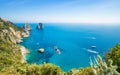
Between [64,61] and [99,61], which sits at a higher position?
[99,61]

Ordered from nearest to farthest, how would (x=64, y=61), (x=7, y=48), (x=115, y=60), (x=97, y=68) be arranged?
(x=97, y=68)
(x=115, y=60)
(x=64, y=61)
(x=7, y=48)

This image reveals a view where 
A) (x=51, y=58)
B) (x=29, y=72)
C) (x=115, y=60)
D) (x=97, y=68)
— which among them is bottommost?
(x=51, y=58)

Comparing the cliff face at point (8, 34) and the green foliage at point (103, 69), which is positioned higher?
the green foliage at point (103, 69)

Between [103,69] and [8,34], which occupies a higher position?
[103,69]

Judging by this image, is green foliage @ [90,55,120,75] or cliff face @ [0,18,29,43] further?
cliff face @ [0,18,29,43]

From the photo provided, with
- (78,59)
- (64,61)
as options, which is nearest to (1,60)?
(64,61)

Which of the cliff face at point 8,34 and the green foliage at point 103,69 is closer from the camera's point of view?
the green foliage at point 103,69

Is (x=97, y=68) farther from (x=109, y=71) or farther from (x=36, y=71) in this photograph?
(x=36, y=71)

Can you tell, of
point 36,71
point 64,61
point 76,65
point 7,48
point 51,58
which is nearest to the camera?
point 36,71

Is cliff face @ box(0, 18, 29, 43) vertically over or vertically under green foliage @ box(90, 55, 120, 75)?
under

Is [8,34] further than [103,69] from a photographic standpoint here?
Yes

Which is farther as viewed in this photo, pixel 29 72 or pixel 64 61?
pixel 64 61
